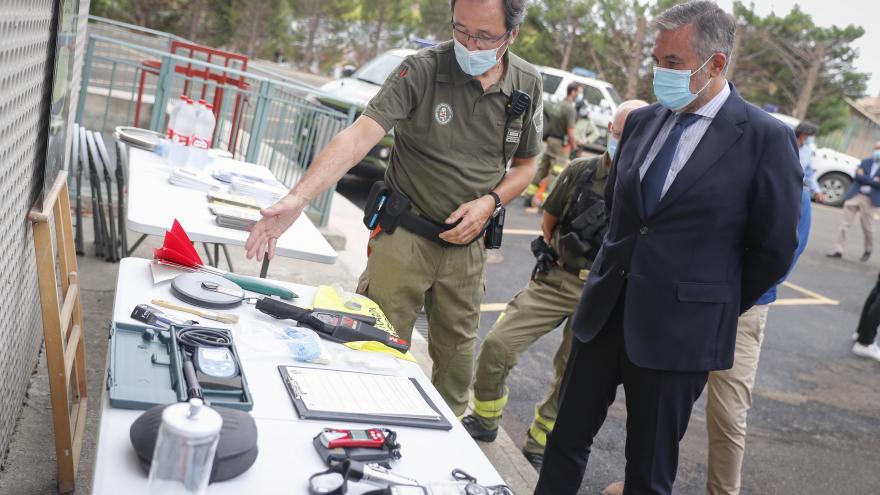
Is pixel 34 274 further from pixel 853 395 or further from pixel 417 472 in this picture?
pixel 853 395

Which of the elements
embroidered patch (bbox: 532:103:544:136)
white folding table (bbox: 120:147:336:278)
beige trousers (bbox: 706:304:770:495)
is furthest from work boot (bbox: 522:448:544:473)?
embroidered patch (bbox: 532:103:544:136)

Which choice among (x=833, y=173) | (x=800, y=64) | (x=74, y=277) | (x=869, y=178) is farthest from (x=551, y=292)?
(x=800, y=64)

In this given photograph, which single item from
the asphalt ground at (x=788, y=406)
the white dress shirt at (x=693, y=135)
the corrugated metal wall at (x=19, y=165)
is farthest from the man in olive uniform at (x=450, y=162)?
the asphalt ground at (x=788, y=406)

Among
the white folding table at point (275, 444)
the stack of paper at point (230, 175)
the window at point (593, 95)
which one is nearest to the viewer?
the white folding table at point (275, 444)

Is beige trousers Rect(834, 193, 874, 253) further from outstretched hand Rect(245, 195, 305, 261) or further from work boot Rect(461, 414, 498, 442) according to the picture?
outstretched hand Rect(245, 195, 305, 261)

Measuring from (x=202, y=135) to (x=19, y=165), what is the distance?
2144 mm

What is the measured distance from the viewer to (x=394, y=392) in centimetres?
213

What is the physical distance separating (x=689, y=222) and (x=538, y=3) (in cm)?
3147

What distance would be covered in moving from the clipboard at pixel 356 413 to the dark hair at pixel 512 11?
1524mm

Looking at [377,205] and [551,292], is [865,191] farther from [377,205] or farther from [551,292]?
[377,205]

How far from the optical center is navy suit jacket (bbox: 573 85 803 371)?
2619mm

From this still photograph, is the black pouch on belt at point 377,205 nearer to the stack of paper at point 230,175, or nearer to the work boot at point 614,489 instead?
the stack of paper at point 230,175

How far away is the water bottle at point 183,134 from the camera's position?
4.42m

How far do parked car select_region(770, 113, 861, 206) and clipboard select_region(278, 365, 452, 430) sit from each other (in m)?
19.6
